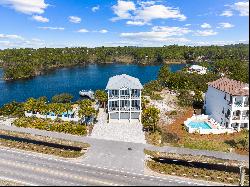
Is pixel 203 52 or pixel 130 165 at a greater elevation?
pixel 203 52

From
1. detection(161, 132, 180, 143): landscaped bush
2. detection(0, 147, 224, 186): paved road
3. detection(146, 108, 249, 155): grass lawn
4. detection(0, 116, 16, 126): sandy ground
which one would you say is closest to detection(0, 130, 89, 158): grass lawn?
detection(0, 147, 224, 186): paved road

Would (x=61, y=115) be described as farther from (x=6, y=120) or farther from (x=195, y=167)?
(x=195, y=167)

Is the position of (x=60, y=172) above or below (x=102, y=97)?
below

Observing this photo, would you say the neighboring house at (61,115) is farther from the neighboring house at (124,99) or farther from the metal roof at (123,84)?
the metal roof at (123,84)

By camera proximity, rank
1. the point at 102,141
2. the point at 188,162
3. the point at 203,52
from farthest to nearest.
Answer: the point at 203,52 → the point at 102,141 → the point at 188,162

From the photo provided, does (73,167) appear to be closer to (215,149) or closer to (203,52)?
(215,149)

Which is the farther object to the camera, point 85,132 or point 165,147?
point 85,132

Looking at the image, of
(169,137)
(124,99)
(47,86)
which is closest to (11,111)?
(124,99)

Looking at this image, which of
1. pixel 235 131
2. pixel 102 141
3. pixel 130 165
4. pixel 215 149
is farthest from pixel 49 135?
pixel 235 131
